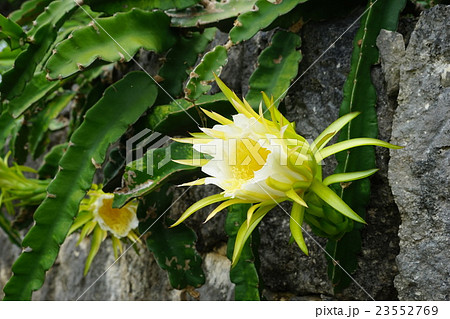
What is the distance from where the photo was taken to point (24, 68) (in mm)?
1102

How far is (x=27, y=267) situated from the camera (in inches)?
40.5

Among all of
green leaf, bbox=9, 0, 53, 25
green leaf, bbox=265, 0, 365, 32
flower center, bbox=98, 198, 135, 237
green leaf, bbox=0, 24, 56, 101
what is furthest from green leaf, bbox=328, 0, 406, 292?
green leaf, bbox=9, 0, 53, 25

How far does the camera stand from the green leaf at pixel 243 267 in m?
0.98

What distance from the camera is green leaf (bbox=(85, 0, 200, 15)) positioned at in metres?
1.18

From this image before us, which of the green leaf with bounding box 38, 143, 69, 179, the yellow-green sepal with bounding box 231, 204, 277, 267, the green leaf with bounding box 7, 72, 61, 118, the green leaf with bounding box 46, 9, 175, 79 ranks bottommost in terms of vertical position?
the green leaf with bounding box 38, 143, 69, 179

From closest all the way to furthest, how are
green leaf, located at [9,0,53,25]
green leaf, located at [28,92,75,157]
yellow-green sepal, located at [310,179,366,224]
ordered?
yellow-green sepal, located at [310,179,366,224] → green leaf, located at [9,0,53,25] → green leaf, located at [28,92,75,157]

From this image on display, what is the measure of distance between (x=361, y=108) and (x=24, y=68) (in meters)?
0.75

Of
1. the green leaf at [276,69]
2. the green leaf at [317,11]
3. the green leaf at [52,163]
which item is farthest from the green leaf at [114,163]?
the green leaf at [317,11]

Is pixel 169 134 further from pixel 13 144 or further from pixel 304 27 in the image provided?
pixel 13 144

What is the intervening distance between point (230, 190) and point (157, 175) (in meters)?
0.27

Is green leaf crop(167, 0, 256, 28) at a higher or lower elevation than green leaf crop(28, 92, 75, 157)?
higher

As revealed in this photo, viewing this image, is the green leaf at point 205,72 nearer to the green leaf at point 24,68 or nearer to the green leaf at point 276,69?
the green leaf at point 276,69

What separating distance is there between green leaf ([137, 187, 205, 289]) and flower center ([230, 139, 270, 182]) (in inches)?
15.5

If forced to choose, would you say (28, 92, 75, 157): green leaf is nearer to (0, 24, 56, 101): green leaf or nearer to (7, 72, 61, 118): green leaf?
(7, 72, 61, 118): green leaf
